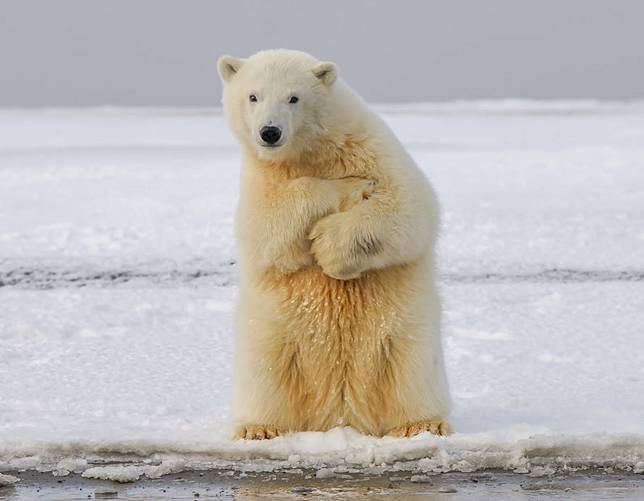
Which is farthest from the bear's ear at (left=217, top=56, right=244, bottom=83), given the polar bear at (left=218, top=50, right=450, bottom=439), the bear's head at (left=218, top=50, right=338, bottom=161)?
the polar bear at (left=218, top=50, right=450, bottom=439)

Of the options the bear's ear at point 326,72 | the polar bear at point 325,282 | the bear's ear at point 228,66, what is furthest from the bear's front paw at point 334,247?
the bear's ear at point 228,66

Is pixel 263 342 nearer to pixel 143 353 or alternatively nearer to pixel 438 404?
pixel 438 404

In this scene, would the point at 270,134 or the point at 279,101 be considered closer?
the point at 270,134

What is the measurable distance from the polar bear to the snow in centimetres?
14

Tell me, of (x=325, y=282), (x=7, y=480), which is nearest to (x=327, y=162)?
(x=325, y=282)

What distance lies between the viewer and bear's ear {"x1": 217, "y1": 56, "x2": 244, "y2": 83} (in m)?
3.95

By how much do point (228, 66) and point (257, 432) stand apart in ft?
4.02

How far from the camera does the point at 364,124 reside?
3.82 m

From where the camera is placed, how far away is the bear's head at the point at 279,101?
3689 mm

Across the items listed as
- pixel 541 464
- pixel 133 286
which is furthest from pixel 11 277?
pixel 541 464

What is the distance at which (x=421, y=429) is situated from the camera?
378 centimetres

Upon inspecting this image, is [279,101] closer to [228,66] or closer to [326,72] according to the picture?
[326,72]

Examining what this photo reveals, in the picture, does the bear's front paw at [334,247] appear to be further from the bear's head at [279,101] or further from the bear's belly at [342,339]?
the bear's head at [279,101]

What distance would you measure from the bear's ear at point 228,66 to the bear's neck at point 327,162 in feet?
1.12
